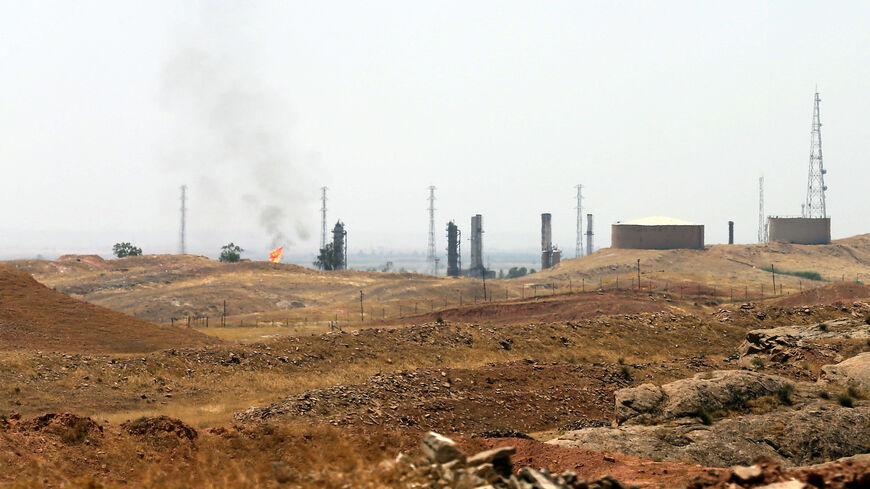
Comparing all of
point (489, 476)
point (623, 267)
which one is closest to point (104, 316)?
point (489, 476)

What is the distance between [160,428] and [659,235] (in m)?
145

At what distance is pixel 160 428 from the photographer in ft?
95.6

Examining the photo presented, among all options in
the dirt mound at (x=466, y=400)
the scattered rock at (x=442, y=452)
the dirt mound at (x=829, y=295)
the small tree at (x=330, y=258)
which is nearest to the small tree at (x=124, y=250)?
the small tree at (x=330, y=258)

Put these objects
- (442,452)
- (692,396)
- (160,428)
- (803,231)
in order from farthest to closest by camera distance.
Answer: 1. (803,231)
2. (692,396)
3. (160,428)
4. (442,452)

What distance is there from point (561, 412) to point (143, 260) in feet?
405

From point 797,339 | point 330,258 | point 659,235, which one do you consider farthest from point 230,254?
point 797,339

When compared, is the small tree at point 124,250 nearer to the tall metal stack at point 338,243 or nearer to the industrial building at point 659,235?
the tall metal stack at point 338,243

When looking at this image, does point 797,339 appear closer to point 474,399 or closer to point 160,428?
point 474,399

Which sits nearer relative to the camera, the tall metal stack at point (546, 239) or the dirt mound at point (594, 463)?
the dirt mound at point (594, 463)

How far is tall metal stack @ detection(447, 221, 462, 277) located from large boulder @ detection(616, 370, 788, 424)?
143m

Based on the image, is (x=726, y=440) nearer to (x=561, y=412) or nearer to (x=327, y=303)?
(x=561, y=412)

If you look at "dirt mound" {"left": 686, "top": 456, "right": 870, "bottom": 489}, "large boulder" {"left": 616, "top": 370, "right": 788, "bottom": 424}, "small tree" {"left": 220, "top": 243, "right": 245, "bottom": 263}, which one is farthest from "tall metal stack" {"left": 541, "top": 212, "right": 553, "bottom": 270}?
"dirt mound" {"left": 686, "top": 456, "right": 870, "bottom": 489}

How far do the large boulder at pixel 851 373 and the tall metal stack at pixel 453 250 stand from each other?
139625 mm

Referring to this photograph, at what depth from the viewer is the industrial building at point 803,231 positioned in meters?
181
